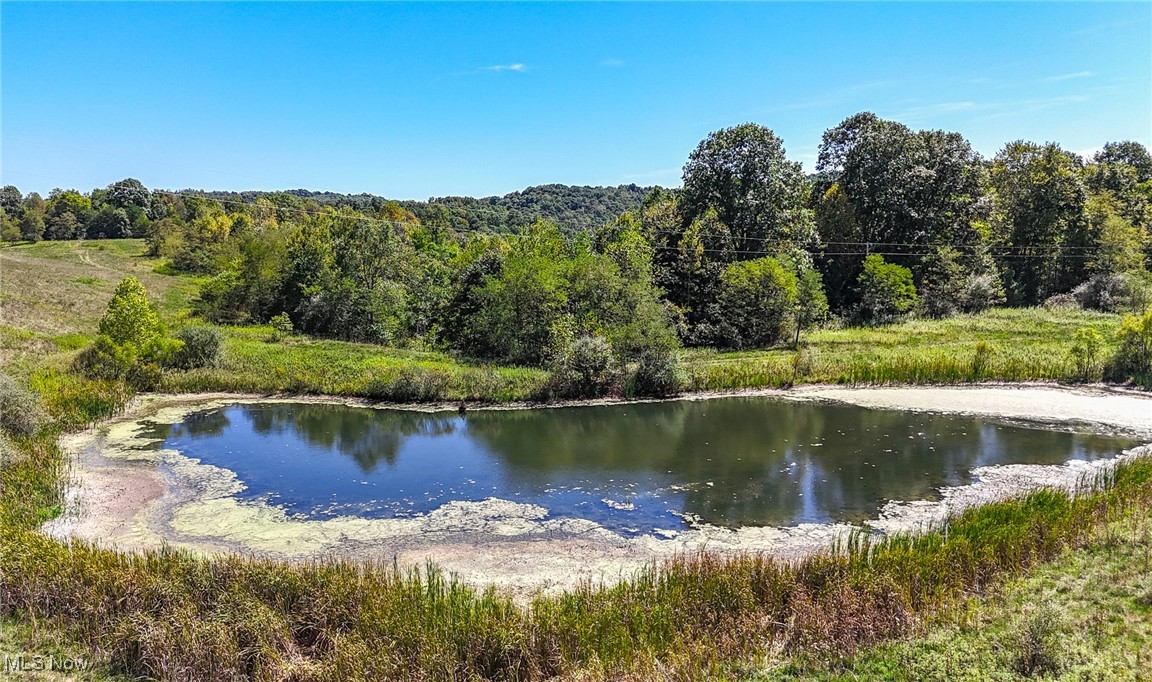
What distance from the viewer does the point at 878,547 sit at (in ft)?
32.9

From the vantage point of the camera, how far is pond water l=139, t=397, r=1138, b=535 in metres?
15.6

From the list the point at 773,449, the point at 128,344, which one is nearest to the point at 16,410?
the point at 128,344

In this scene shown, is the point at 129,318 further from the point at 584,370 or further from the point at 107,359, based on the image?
the point at 584,370

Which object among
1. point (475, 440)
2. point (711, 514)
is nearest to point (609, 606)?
point (711, 514)

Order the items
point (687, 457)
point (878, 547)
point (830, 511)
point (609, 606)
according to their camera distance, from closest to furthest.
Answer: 1. point (609, 606)
2. point (878, 547)
3. point (830, 511)
4. point (687, 457)

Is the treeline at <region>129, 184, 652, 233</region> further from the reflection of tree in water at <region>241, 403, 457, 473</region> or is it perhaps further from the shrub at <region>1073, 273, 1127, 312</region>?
the reflection of tree in water at <region>241, 403, 457, 473</region>

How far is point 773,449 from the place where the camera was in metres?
19.9

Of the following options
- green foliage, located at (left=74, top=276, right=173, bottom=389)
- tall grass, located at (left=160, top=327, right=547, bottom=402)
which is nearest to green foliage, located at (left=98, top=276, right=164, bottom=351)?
green foliage, located at (left=74, top=276, right=173, bottom=389)

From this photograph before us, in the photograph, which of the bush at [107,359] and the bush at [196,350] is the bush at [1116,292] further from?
the bush at [107,359]

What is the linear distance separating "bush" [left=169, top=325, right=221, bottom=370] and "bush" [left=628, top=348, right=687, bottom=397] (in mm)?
20030

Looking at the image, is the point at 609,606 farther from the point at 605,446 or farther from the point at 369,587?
the point at 605,446

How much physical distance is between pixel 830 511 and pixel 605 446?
8.16 meters

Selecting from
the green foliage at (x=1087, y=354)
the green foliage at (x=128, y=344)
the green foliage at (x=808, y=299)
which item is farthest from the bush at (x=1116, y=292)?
the green foliage at (x=128, y=344)

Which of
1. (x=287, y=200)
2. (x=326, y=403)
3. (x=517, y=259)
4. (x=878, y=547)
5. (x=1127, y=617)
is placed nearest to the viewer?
(x=1127, y=617)
